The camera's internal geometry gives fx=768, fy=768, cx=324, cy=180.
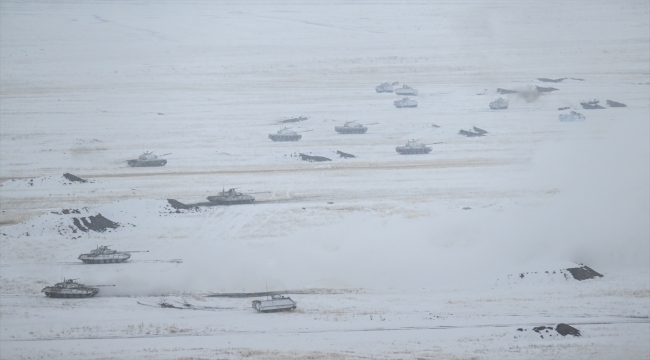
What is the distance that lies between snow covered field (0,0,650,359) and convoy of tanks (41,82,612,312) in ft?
1.16

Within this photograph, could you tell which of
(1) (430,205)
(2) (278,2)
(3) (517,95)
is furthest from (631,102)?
(2) (278,2)

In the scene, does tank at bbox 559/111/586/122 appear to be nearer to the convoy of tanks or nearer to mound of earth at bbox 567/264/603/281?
the convoy of tanks

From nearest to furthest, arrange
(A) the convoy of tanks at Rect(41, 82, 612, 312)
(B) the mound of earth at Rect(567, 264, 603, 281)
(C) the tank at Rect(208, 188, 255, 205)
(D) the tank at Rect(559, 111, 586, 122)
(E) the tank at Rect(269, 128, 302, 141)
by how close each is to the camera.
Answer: (A) the convoy of tanks at Rect(41, 82, 612, 312)
(B) the mound of earth at Rect(567, 264, 603, 281)
(C) the tank at Rect(208, 188, 255, 205)
(E) the tank at Rect(269, 128, 302, 141)
(D) the tank at Rect(559, 111, 586, 122)

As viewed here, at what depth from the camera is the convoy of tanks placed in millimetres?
22578

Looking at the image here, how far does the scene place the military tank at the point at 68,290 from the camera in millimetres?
23656

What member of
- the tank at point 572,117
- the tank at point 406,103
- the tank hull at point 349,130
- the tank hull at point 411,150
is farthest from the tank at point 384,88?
the tank hull at point 411,150

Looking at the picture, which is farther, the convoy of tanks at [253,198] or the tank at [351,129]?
the tank at [351,129]

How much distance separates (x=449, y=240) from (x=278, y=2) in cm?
10574

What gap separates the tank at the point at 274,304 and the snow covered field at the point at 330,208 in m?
0.23

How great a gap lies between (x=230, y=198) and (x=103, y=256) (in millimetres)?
8488

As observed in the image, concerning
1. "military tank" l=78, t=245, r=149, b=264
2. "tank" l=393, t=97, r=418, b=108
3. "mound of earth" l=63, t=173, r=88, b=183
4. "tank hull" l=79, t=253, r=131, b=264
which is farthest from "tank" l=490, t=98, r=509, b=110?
"tank hull" l=79, t=253, r=131, b=264

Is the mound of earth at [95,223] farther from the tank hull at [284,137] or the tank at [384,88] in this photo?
the tank at [384,88]

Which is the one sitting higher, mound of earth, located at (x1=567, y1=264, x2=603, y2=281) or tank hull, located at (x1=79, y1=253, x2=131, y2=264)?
mound of earth, located at (x1=567, y1=264, x2=603, y2=281)

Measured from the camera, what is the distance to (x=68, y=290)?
2367 cm
